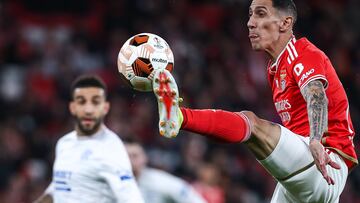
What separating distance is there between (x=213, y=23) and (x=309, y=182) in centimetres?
1012

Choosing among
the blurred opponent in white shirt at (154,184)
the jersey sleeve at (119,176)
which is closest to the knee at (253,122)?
the jersey sleeve at (119,176)

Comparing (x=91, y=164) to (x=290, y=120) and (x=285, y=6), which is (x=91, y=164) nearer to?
(x=290, y=120)

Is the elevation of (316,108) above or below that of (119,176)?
above

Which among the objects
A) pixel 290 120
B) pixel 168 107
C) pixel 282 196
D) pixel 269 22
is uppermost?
pixel 269 22

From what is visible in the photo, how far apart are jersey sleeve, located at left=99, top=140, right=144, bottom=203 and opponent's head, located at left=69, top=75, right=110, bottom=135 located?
1.23 feet

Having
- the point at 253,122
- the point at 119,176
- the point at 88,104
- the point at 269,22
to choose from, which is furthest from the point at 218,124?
the point at 88,104

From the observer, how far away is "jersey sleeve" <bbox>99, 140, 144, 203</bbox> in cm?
661

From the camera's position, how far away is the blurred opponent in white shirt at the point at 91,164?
22.1 feet

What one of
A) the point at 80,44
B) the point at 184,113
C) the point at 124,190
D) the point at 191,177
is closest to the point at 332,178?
the point at 184,113

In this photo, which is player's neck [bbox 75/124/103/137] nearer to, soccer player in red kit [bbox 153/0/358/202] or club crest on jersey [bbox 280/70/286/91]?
soccer player in red kit [bbox 153/0/358/202]

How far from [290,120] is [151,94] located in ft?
22.7

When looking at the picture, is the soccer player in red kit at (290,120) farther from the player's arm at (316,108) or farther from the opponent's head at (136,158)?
the opponent's head at (136,158)

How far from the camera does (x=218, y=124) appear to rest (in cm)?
546

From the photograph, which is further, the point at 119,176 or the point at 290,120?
the point at 119,176
